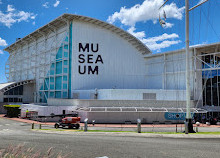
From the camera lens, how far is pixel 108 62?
45.1 m

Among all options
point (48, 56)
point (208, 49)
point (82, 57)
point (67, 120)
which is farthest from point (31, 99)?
point (208, 49)

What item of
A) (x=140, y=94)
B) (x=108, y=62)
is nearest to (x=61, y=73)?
(x=108, y=62)

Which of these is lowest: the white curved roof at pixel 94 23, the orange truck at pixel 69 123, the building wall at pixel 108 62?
the orange truck at pixel 69 123

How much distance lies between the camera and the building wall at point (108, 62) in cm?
4259

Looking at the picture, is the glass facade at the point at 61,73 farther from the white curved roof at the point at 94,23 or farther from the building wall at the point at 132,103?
the building wall at the point at 132,103

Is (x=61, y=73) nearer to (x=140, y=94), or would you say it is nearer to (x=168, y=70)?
(x=140, y=94)

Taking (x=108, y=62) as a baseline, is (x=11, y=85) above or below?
below

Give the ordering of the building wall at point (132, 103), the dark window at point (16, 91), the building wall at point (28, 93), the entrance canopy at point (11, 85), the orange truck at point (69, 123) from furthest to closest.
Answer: the building wall at point (28, 93) < the dark window at point (16, 91) < the entrance canopy at point (11, 85) < the building wall at point (132, 103) < the orange truck at point (69, 123)

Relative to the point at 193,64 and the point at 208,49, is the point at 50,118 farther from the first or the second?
the point at 208,49

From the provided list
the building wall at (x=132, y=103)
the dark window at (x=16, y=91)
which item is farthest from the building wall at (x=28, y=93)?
the building wall at (x=132, y=103)

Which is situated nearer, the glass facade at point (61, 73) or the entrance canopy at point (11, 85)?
the glass facade at point (61, 73)

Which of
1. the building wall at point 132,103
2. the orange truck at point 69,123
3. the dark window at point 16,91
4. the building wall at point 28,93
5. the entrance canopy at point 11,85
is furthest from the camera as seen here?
the building wall at point 28,93

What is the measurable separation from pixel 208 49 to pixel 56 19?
99.2 ft

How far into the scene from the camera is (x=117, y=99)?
3459 cm
